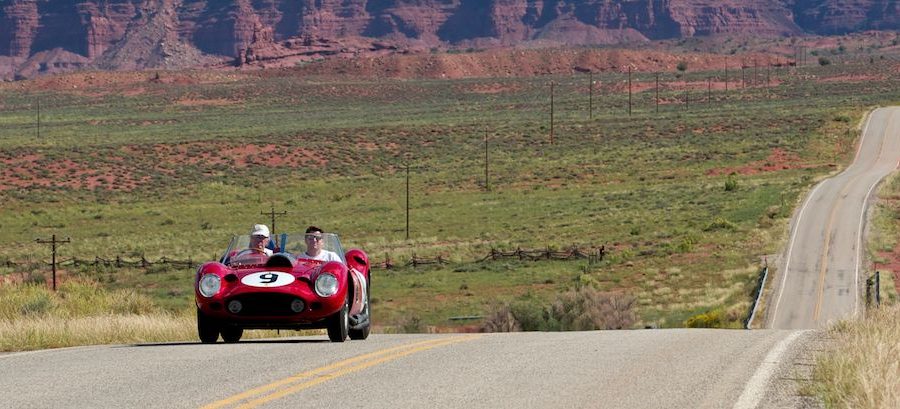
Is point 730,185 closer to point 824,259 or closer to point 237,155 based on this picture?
point 824,259

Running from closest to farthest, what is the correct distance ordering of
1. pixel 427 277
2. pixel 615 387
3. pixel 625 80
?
1. pixel 615 387
2. pixel 427 277
3. pixel 625 80

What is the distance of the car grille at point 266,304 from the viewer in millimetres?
14008

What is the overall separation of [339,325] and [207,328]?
55.4 inches

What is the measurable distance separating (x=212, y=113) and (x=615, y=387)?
5231 inches

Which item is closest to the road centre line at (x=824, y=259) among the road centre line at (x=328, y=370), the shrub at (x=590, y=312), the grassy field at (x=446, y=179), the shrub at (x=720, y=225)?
the grassy field at (x=446, y=179)

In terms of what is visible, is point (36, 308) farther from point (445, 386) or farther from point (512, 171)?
point (512, 171)

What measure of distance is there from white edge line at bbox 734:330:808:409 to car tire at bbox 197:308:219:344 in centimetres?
571

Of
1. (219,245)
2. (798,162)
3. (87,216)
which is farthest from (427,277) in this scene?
(798,162)

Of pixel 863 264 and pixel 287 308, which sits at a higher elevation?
pixel 287 308

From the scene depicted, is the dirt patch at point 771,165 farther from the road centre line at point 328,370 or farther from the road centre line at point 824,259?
the road centre line at point 328,370

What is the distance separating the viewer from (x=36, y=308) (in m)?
20.5

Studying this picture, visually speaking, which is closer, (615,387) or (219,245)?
(615,387)

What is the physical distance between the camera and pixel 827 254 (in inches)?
2343

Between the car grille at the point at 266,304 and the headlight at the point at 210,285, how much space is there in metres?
0.18
